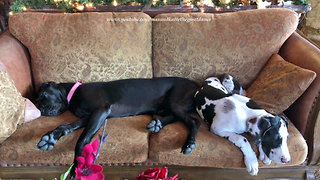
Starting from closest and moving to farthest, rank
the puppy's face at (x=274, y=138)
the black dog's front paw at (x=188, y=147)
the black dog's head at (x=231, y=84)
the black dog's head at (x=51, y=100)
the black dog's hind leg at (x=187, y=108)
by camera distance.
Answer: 1. the puppy's face at (x=274, y=138)
2. the black dog's front paw at (x=188, y=147)
3. the black dog's hind leg at (x=187, y=108)
4. the black dog's head at (x=51, y=100)
5. the black dog's head at (x=231, y=84)

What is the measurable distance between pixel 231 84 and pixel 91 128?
1043 mm

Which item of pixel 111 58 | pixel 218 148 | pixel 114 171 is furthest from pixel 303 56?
pixel 114 171

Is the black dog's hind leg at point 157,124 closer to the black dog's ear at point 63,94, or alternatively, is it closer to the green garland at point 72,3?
the black dog's ear at point 63,94

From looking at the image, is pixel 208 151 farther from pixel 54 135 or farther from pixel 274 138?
pixel 54 135

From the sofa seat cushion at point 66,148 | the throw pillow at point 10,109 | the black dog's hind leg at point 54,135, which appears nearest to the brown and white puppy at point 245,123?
the sofa seat cushion at point 66,148

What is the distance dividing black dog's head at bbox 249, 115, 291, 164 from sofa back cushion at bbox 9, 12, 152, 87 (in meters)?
1.01

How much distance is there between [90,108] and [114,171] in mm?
460

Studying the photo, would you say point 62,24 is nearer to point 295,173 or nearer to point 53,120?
point 53,120

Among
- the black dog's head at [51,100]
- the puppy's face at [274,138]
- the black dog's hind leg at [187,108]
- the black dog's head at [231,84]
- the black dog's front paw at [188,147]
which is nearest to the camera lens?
the puppy's face at [274,138]

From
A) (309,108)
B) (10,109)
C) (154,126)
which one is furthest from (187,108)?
(10,109)

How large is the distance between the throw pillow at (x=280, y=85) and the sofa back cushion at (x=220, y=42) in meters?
0.16

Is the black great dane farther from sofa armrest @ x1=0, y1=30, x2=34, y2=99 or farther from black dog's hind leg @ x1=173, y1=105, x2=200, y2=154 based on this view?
sofa armrest @ x1=0, y1=30, x2=34, y2=99

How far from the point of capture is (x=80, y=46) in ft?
6.55

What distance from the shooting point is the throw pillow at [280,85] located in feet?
5.24
